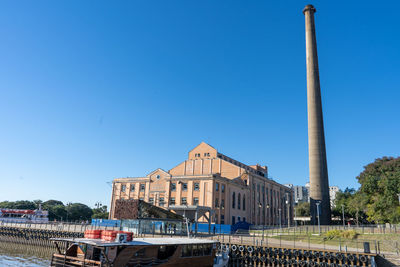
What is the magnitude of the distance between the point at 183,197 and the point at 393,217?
132 feet

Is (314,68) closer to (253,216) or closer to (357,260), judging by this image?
(253,216)

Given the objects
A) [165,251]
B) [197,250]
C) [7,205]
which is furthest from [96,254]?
[7,205]

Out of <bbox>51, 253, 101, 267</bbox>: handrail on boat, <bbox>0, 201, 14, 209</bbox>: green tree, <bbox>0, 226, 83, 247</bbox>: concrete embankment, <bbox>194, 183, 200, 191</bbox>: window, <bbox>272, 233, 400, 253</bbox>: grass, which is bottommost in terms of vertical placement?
<bbox>0, 226, 83, 247</bbox>: concrete embankment

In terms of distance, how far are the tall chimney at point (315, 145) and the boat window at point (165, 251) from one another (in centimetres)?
4866

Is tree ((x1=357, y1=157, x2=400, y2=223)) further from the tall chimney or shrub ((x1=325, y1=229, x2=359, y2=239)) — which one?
shrub ((x1=325, y1=229, x2=359, y2=239))

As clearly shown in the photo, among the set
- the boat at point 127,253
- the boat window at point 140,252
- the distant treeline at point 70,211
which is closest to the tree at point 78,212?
the distant treeline at point 70,211

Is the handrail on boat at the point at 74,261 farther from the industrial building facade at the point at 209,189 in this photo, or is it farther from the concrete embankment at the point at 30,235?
the industrial building facade at the point at 209,189

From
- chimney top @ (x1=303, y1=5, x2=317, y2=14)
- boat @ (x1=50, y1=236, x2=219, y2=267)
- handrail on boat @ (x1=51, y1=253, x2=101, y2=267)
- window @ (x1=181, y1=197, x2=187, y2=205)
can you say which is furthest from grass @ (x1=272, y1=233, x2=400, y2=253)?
chimney top @ (x1=303, y1=5, x2=317, y2=14)

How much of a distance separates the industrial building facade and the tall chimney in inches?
287

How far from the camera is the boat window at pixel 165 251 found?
26327 mm

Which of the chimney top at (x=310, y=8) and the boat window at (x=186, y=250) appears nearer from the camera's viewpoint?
the boat window at (x=186, y=250)

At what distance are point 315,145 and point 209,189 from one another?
94.0ft

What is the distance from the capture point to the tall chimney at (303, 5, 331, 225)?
70.6 metres

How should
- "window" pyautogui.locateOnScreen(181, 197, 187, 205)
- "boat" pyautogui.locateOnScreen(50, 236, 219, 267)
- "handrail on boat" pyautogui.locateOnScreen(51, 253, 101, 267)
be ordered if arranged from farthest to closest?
"window" pyautogui.locateOnScreen(181, 197, 187, 205), "boat" pyautogui.locateOnScreen(50, 236, 219, 267), "handrail on boat" pyautogui.locateOnScreen(51, 253, 101, 267)
